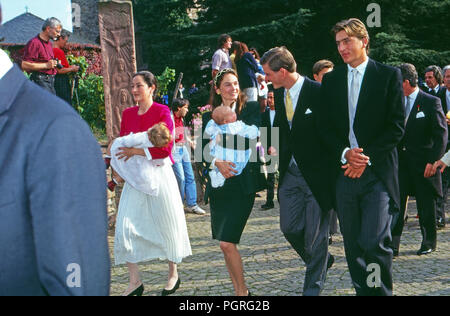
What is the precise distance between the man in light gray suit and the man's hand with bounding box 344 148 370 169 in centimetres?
299

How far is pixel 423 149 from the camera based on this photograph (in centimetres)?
646

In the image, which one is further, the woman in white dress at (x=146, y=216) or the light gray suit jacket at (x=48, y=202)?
the woman in white dress at (x=146, y=216)

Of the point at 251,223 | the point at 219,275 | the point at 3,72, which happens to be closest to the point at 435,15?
the point at 251,223

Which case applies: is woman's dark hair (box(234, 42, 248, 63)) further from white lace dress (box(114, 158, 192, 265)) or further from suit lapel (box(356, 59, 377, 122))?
suit lapel (box(356, 59, 377, 122))

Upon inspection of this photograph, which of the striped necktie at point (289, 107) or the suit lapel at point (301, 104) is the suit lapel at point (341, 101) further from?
the striped necktie at point (289, 107)

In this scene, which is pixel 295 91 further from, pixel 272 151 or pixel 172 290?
pixel 172 290

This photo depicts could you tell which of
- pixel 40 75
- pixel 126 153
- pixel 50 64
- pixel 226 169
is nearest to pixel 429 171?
pixel 226 169

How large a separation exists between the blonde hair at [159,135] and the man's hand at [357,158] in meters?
1.87

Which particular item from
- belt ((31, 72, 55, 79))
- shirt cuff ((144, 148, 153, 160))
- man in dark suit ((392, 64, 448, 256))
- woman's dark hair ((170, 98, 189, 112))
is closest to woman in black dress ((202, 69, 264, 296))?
shirt cuff ((144, 148, 153, 160))

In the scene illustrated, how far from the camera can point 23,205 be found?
1126mm

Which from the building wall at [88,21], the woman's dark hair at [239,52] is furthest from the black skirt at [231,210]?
the building wall at [88,21]

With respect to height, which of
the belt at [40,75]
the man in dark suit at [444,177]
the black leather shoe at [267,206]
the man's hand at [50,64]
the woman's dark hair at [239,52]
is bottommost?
the black leather shoe at [267,206]

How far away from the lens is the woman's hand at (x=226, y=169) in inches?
176

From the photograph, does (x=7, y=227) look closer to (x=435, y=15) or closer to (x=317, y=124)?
(x=317, y=124)
